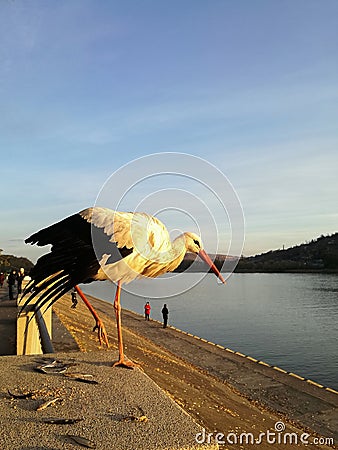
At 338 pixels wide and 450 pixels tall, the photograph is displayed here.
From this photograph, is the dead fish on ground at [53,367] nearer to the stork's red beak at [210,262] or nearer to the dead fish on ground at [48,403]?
the dead fish on ground at [48,403]

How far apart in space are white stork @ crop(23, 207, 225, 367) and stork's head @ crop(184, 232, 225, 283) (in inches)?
20.8

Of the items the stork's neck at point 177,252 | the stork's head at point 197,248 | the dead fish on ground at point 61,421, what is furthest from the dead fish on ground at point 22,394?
the stork's head at point 197,248

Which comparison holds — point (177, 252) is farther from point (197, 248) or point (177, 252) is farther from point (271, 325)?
point (271, 325)

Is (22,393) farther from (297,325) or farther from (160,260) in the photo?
(297,325)

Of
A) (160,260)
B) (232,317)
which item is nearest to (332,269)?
(232,317)

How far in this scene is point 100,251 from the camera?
754cm

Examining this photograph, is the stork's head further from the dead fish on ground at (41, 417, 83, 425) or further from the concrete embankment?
the dead fish on ground at (41, 417, 83, 425)

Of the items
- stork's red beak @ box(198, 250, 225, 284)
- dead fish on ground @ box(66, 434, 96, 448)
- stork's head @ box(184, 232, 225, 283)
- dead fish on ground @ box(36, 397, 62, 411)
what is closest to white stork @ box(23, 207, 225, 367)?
stork's head @ box(184, 232, 225, 283)

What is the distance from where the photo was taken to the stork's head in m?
8.80

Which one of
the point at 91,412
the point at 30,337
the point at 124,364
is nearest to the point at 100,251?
the point at 124,364

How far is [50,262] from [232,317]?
47649 mm

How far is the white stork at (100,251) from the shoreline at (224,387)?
317 centimetres

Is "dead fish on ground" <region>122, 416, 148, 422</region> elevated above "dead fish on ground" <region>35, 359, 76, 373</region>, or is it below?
below

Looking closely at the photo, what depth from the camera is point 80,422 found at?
5.04 metres
